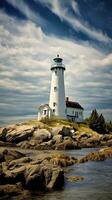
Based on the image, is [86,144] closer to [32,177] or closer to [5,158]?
[5,158]

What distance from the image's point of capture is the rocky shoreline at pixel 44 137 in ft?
207

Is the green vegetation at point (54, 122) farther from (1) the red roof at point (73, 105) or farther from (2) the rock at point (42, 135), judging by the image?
(1) the red roof at point (73, 105)

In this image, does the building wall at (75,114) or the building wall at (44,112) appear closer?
the building wall at (44,112)

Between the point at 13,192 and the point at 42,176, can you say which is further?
the point at 42,176

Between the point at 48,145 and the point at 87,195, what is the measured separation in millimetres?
42575

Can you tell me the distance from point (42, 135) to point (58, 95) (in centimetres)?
1885

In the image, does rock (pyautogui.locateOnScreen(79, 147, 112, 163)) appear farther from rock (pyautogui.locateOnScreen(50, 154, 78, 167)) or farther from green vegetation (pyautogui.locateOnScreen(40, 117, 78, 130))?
green vegetation (pyautogui.locateOnScreen(40, 117, 78, 130))

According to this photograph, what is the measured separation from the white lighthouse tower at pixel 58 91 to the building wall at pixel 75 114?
18.8ft

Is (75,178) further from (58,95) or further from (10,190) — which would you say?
(58,95)

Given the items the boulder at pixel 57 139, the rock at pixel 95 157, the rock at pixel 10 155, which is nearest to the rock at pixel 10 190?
the rock at pixel 10 155

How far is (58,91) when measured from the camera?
82812 mm

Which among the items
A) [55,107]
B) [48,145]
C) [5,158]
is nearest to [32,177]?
Answer: [5,158]

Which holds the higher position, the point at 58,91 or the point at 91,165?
the point at 58,91

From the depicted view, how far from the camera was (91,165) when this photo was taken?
31.5 meters
